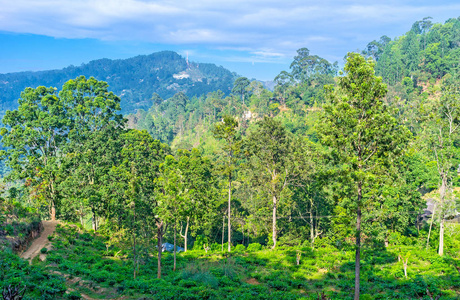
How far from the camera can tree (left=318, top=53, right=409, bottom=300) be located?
54.2ft

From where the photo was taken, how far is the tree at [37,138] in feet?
120

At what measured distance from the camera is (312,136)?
301ft

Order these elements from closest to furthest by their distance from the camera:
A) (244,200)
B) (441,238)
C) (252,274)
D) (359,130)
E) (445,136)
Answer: (359,130) → (252,274) → (441,238) → (445,136) → (244,200)

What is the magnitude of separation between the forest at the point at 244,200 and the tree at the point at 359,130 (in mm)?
73

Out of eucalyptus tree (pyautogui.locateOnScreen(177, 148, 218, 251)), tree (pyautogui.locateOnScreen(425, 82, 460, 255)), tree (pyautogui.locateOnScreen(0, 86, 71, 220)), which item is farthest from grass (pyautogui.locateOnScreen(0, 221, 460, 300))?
tree (pyautogui.locateOnScreen(0, 86, 71, 220))

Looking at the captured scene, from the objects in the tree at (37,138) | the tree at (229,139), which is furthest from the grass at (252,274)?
the tree at (229,139)

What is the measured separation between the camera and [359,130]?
54.5 ft

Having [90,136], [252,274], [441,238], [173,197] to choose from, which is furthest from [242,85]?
[173,197]

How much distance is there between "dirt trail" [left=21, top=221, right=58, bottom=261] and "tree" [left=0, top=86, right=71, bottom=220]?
3.86m

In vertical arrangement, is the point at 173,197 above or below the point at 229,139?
below

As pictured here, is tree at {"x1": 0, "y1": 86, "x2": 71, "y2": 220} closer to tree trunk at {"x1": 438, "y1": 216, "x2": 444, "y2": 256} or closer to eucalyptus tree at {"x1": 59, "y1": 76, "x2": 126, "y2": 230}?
eucalyptus tree at {"x1": 59, "y1": 76, "x2": 126, "y2": 230}

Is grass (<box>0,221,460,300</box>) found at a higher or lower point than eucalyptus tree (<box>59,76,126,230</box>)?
lower

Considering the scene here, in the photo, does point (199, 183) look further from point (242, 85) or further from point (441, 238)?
point (242, 85)

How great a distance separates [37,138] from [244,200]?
110 feet
